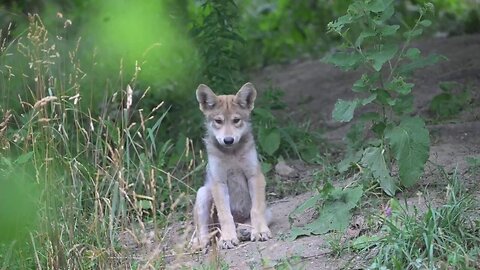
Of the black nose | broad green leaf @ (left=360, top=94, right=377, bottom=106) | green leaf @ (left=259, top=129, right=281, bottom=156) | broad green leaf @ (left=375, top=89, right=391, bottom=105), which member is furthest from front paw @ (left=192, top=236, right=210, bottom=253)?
green leaf @ (left=259, top=129, right=281, bottom=156)

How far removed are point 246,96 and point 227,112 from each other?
0.21 meters

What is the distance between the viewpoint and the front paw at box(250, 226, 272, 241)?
720 centimetres

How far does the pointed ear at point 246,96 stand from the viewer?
7750 mm

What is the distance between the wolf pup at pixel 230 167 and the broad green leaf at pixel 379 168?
2.90ft

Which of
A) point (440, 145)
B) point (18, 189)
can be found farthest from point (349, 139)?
point (18, 189)

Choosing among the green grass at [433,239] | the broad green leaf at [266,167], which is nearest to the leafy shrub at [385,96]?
the green grass at [433,239]

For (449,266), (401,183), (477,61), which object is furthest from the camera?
(477,61)

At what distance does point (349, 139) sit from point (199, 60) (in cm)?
175

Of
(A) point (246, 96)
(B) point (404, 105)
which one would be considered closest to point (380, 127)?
(B) point (404, 105)

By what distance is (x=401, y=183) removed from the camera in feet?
23.4

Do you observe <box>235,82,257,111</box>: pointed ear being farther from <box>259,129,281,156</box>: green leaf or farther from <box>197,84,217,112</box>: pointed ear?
<box>259,129,281,156</box>: green leaf

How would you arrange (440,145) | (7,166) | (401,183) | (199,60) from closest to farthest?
(7,166) → (401,183) → (440,145) → (199,60)

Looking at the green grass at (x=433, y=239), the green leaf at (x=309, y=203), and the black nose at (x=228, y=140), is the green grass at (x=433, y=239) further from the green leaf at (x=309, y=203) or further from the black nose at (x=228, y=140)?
the black nose at (x=228, y=140)

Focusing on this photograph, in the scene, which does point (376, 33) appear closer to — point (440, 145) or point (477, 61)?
point (440, 145)
